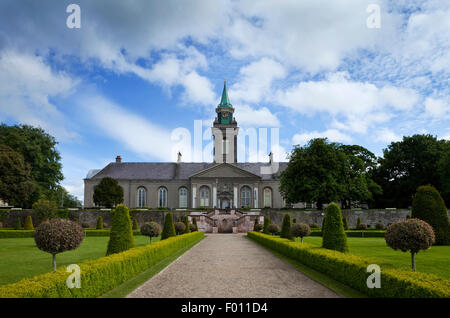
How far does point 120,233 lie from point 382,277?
9.82m

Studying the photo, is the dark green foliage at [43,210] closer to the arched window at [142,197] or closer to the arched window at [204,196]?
the arched window at [142,197]

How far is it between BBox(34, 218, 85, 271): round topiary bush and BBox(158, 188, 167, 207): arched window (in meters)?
53.6

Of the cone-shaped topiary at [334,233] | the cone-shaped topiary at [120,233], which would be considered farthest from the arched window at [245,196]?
the cone-shaped topiary at [120,233]

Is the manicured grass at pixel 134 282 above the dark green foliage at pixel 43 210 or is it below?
below

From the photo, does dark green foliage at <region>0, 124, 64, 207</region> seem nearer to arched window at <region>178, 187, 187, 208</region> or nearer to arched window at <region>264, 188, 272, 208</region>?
arched window at <region>178, 187, 187, 208</region>

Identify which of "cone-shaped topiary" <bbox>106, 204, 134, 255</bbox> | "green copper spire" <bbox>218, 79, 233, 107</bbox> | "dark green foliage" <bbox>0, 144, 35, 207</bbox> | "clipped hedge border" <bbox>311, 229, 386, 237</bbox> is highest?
"green copper spire" <bbox>218, 79, 233, 107</bbox>

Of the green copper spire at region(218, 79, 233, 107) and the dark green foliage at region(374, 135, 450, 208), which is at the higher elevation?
the green copper spire at region(218, 79, 233, 107)

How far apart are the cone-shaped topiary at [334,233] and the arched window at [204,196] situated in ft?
158

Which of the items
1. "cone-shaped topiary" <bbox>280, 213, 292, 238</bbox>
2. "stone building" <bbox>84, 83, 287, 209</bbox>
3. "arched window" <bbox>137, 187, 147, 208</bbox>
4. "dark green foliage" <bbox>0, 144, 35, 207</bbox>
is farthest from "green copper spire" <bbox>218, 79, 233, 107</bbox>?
"cone-shaped topiary" <bbox>280, 213, 292, 238</bbox>

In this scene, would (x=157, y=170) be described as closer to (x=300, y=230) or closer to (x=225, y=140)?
(x=225, y=140)

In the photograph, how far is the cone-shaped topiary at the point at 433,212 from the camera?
23.3 m

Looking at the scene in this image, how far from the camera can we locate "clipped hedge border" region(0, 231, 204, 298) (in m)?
6.82
